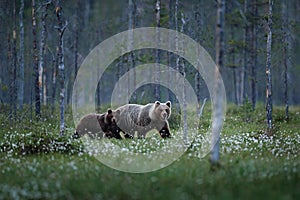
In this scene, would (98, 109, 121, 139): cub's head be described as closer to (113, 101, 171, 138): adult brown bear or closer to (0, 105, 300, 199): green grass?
(113, 101, 171, 138): adult brown bear

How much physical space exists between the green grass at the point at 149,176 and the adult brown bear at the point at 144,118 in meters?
4.82

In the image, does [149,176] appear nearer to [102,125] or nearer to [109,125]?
[109,125]

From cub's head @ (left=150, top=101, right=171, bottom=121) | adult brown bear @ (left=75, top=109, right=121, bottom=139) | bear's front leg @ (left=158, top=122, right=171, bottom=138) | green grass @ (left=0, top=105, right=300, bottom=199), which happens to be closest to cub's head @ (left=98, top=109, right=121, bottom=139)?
adult brown bear @ (left=75, top=109, right=121, bottom=139)

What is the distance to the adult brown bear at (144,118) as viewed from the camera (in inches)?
723

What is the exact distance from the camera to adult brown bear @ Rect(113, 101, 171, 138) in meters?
18.4

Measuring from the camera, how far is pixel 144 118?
1919cm

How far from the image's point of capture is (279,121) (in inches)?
936

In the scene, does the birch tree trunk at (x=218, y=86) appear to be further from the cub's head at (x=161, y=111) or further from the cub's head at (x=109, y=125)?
the cub's head at (x=109, y=125)

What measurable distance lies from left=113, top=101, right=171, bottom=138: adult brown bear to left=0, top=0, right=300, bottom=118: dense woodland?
238 cm

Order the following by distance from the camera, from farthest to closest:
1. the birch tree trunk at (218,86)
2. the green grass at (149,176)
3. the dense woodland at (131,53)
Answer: the dense woodland at (131,53), the birch tree trunk at (218,86), the green grass at (149,176)

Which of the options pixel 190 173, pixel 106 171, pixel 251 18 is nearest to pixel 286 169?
pixel 190 173

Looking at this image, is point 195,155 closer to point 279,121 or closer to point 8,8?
point 279,121

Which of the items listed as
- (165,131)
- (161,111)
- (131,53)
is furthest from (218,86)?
(131,53)

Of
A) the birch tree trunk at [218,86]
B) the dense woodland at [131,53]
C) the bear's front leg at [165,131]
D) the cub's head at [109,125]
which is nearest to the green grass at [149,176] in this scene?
the birch tree trunk at [218,86]
